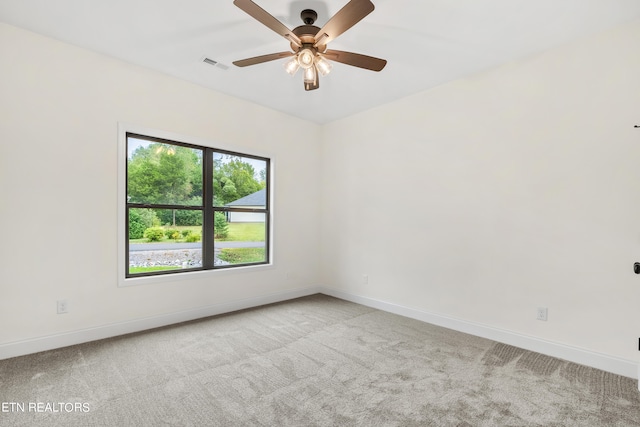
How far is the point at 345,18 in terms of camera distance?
196cm

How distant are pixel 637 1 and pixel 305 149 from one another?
376 cm

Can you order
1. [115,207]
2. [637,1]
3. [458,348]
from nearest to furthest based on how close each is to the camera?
[637,1] < [458,348] < [115,207]

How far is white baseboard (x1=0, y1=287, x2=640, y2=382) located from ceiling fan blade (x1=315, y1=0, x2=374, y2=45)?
3.13m

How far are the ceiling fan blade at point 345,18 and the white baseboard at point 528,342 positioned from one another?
10.3ft

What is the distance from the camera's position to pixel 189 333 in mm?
3236

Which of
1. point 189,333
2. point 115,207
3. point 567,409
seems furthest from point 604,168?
point 115,207

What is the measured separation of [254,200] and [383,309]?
237 cm

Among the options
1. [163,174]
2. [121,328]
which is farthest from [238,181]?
→ [121,328]

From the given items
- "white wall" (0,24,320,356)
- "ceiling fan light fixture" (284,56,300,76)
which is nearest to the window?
"white wall" (0,24,320,356)

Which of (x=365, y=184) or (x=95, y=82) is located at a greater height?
(x=95, y=82)

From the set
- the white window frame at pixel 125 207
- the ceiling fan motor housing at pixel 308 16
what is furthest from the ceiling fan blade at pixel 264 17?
the white window frame at pixel 125 207

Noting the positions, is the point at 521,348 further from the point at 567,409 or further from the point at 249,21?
the point at 249,21

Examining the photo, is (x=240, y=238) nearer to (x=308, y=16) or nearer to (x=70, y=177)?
(x=70, y=177)

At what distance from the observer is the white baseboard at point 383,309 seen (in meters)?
2.57
